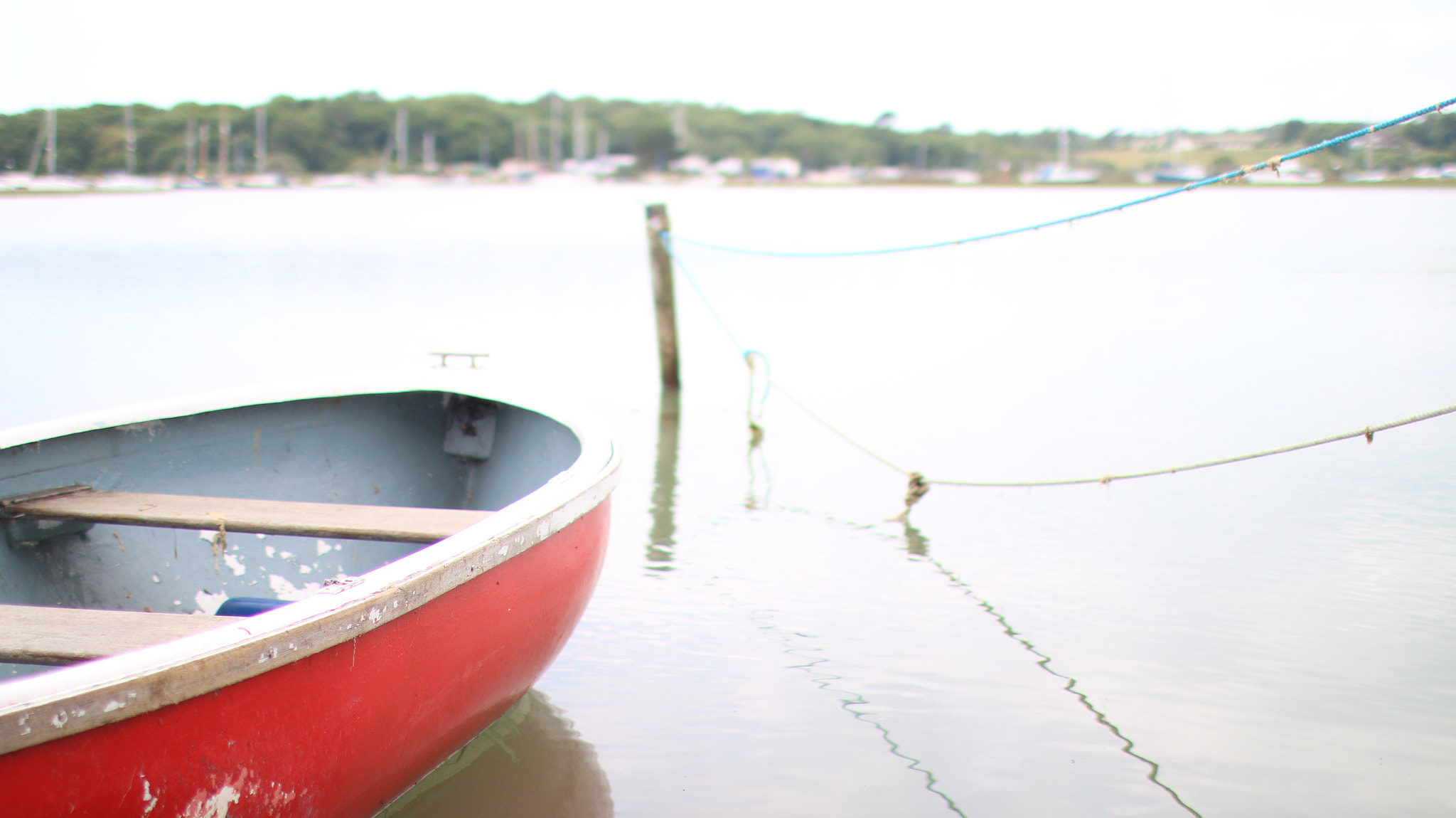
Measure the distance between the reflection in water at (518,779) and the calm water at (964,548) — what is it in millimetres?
13

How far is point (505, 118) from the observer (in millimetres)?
120750

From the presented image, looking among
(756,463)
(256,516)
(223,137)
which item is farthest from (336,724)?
(223,137)

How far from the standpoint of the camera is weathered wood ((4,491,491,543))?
3375 mm

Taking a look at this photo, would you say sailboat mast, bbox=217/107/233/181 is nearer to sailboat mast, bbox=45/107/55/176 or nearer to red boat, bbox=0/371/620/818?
sailboat mast, bbox=45/107/55/176

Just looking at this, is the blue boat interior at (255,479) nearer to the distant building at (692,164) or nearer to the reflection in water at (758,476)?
the reflection in water at (758,476)

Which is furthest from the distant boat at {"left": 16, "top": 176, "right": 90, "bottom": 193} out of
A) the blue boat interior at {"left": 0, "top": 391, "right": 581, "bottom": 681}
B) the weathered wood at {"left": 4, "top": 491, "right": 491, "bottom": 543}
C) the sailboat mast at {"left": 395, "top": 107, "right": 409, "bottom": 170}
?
the sailboat mast at {"left": 395, "top": 107, "right": 409, "bottom": 170}

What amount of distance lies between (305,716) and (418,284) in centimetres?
2237

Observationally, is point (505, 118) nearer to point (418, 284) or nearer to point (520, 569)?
point (418, 284)

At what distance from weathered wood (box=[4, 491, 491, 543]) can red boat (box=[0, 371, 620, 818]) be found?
10 mm

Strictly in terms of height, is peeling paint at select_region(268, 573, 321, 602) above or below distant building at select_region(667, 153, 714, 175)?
below

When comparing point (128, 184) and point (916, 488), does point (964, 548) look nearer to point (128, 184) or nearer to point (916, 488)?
point (916, 488)

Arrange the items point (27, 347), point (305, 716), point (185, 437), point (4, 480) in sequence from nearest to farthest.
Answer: point (305, 716), point (4, 480), point (185, 437), point (27, 347)

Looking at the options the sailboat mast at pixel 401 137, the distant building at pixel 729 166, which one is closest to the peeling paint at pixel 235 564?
the sailboat mast at pixel 401 137

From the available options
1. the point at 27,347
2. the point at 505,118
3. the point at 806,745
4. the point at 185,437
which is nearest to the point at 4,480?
the point at 185,437
